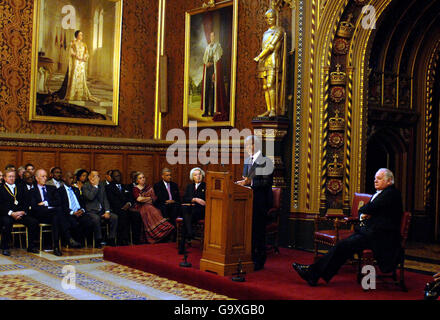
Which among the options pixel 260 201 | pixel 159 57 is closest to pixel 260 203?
pixel 260 201

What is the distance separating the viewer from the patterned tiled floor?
5.57 metres

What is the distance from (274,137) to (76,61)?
4.14 m

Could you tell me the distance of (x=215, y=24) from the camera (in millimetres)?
10305

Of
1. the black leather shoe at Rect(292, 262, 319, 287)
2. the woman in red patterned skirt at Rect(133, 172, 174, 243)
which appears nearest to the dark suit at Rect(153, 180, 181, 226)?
the woman in red patterned skirt at Rect(133, 172, 174, 243)

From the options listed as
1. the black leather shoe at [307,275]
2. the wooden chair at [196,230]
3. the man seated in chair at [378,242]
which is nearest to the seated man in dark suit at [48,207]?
the wooden chair at [196,230]

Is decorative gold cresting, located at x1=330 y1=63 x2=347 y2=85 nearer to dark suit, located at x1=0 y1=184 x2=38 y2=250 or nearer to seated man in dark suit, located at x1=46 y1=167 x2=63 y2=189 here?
seated man in dark suit, located at x1=46 y1=167 x2=63 y2=189

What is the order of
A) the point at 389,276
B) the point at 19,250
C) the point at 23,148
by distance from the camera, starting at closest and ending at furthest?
1. the point at 389,276
2. the point at 19,250
3. the point at 23,148

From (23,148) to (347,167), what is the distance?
5.48 m

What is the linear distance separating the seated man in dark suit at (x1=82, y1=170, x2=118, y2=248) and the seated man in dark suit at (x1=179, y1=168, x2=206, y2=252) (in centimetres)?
142

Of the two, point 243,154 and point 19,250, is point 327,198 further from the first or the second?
point 19,250

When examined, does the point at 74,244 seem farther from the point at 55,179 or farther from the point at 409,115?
the point at 409,115

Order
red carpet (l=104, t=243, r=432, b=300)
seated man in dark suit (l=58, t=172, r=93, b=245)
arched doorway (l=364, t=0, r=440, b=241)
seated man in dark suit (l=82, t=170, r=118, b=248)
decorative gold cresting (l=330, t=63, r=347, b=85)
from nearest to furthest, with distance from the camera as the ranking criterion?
red carpet (l=104, t=243, r=432, b=300)
decorative gold cresting (l=330, t=63, r=347, b=85)
seated man in dark suit (l=58, t=172, r=93, b=245)
seated man in dark suit (l=82, t=170, r=118, b=248)
arched doorway (l=364, t=0, r=440, b=241)

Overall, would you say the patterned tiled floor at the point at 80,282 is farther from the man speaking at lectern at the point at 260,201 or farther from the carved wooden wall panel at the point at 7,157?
the carved wooden wall panel at the point at 7,157
